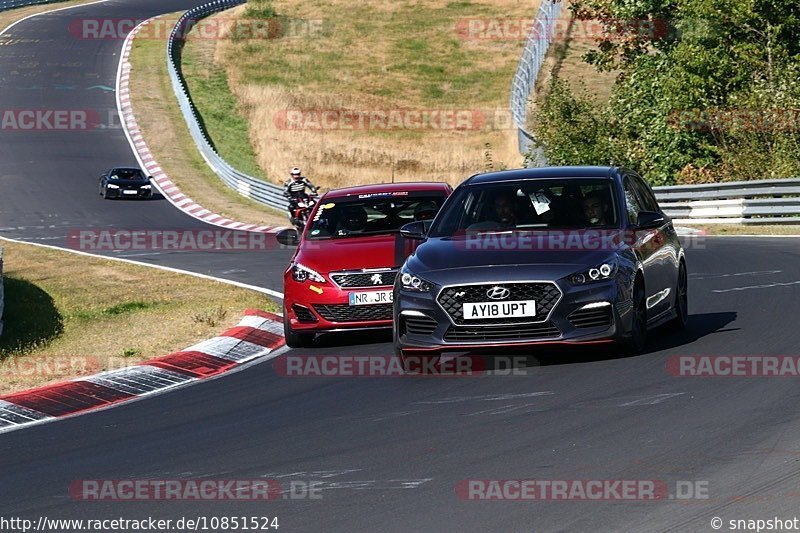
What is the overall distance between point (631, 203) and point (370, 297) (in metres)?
2.63

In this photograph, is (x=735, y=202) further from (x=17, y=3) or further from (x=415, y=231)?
(x=17, y=3)

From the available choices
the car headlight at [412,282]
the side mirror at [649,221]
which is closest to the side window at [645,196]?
the side mirror at [649,221]

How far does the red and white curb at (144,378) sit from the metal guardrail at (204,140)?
24632mm

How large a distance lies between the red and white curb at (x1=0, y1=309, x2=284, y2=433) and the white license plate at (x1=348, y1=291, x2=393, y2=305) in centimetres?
94

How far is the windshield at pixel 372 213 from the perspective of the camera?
14609 mm

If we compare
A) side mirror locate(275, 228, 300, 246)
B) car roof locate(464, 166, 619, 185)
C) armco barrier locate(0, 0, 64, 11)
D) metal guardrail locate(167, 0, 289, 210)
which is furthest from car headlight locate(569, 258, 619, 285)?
armco barrier locate(0, 0, 64, 11)

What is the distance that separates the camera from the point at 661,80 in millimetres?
35750

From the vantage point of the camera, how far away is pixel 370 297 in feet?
43.2

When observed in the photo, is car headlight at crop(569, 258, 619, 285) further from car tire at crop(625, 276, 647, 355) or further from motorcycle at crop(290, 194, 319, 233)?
motorcycle at crop(290, 194, 319, 233)

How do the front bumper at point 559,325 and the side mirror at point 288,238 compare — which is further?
the side mirror at point 288,238

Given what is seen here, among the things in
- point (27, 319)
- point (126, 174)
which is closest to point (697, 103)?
point (126, 174)

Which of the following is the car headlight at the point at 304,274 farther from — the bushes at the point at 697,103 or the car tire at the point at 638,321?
the bushes at the point at 697,103

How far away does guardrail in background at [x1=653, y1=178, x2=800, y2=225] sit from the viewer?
2720 centimetres

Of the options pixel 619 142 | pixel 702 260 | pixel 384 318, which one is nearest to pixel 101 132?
pixel 619 142
